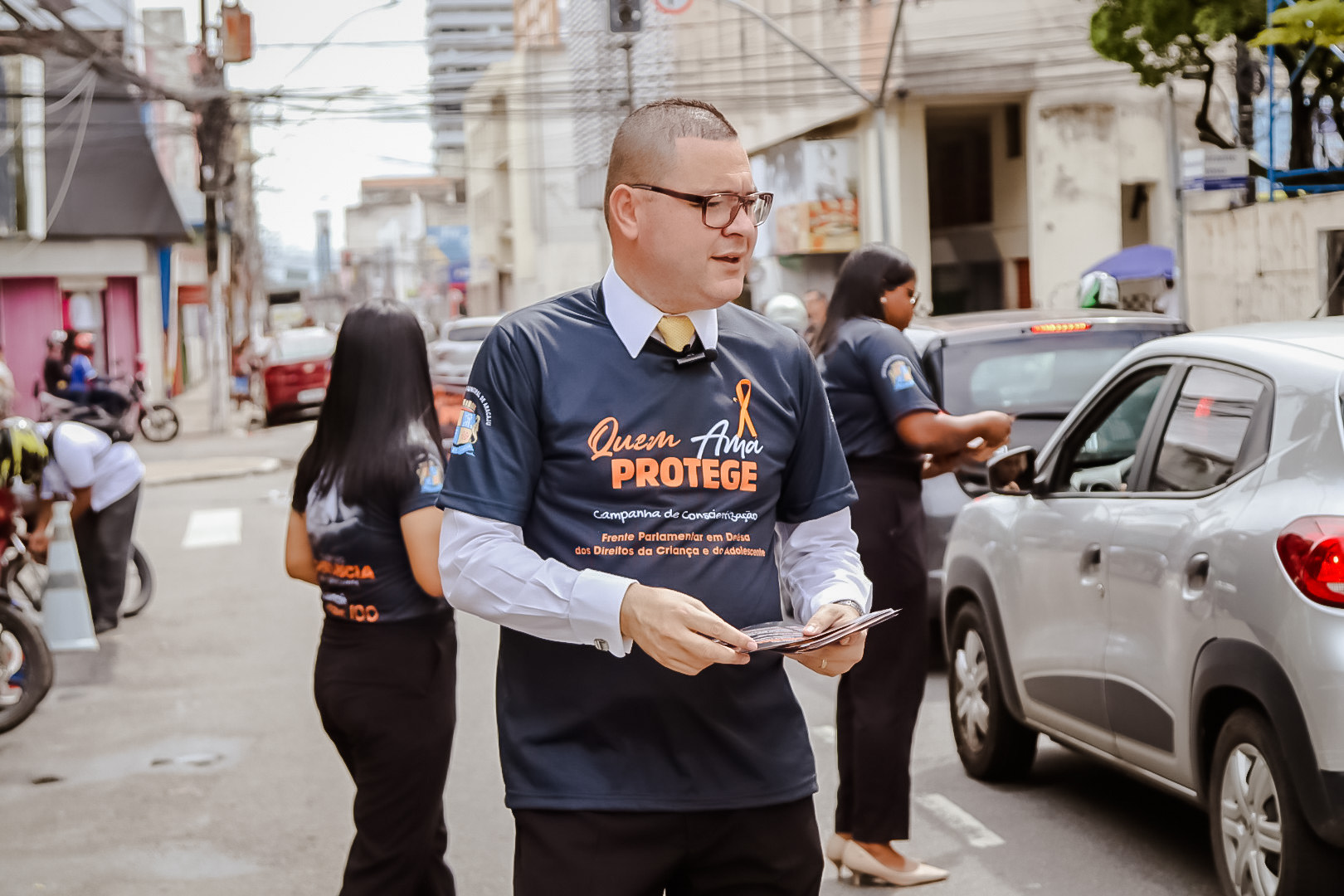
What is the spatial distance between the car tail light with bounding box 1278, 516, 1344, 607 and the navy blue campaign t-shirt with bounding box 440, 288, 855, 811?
1.93 meters

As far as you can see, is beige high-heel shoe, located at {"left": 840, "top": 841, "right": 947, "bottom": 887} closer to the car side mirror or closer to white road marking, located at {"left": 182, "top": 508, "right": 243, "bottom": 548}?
the car side mirror

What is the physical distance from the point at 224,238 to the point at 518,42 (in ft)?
179

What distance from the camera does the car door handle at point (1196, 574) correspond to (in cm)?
475

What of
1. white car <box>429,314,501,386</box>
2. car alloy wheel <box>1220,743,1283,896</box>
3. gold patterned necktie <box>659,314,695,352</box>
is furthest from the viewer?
white car <box>429,314,501,386</box>

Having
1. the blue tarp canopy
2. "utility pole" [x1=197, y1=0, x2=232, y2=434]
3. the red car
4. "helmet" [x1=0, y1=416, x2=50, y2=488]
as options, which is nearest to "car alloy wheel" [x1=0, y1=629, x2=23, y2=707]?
"helmet" [x1=0, y1=416, x2=50, y2=488]

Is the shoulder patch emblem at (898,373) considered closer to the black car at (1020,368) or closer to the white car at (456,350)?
the black car at (1020,368)

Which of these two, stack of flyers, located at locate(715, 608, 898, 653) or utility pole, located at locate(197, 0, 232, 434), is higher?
utility pole, located at locate(197, 0, 232, 434)

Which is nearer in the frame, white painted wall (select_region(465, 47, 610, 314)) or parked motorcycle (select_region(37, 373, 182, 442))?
parked motorcycle (select_region(37, 373, 182, 442))

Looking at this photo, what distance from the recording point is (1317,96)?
54.3 ft

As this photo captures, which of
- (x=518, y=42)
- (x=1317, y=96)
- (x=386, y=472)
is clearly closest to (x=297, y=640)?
(x=386, y=472)

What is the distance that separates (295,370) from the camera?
108 ft

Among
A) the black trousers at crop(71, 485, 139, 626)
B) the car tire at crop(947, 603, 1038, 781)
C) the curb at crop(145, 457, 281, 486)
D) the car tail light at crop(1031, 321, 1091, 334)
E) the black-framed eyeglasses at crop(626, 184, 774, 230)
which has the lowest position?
the car tire at crop(947, 603, 1038, 781)

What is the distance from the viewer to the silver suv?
14.0 ft

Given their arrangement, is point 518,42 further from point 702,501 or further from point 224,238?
point 702,501
